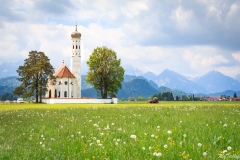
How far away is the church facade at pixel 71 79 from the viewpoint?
379ft

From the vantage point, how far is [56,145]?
362 inches

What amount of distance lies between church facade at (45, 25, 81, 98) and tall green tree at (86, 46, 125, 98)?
26.1m

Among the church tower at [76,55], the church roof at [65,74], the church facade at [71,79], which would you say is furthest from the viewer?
the church tower at [76,55]

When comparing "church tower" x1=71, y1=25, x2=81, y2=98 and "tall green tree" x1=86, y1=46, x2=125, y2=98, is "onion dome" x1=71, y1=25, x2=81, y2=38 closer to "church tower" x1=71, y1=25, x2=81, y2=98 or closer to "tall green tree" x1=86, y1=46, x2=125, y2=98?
"church tower" x1=71, y1=25, x2=81, y2=98

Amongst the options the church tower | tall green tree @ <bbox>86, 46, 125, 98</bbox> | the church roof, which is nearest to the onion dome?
the church tower

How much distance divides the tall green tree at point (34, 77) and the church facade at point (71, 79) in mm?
19563

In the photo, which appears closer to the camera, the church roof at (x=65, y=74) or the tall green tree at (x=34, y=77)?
the tall green tree at (x=34, y=77)

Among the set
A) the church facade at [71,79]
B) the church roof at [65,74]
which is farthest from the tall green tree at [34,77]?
the church roof at [65,74]

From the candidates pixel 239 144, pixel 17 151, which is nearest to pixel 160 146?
pixel 239 144

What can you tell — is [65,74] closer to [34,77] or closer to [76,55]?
[76,55]

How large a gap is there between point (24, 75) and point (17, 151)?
8857cm

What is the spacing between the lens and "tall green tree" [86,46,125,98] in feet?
299

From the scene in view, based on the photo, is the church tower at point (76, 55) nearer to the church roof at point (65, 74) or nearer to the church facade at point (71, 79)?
the church facade at point (71, 79)

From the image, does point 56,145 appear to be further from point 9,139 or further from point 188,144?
point 188,144
